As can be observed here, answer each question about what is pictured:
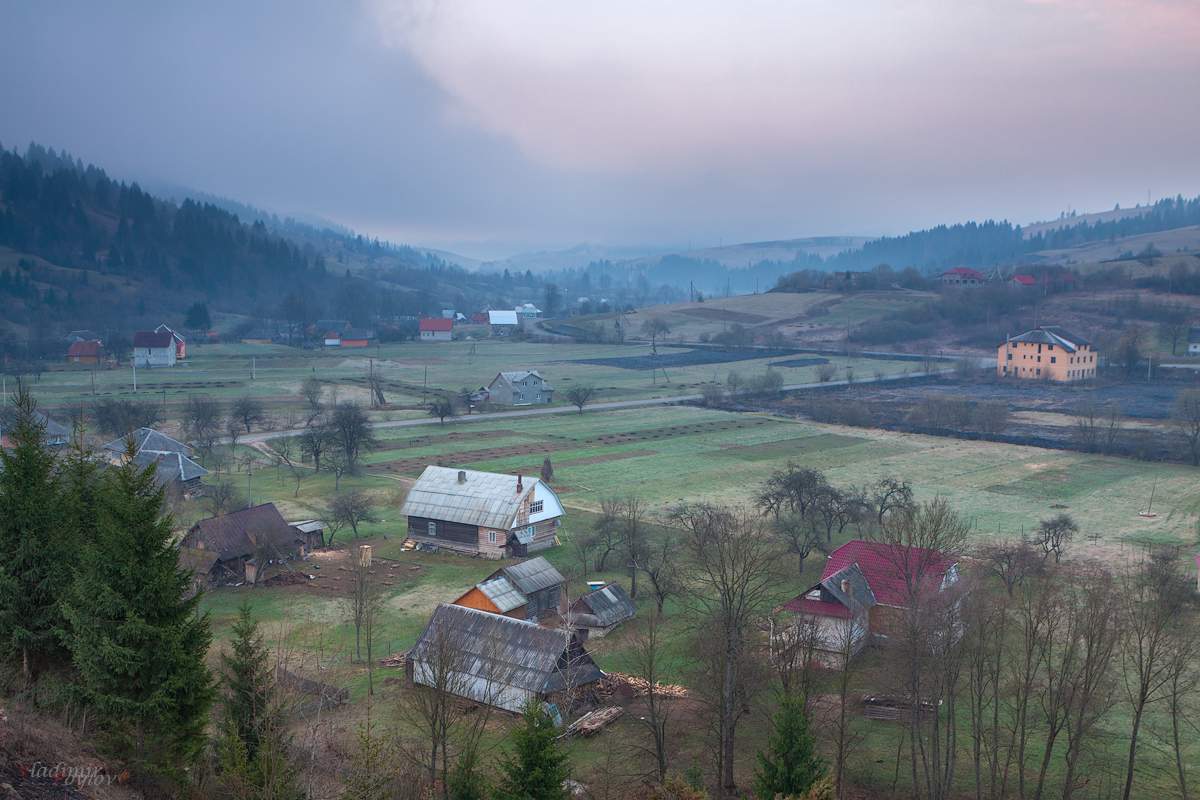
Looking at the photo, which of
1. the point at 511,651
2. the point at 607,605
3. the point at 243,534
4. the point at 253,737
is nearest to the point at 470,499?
the point at 243,534

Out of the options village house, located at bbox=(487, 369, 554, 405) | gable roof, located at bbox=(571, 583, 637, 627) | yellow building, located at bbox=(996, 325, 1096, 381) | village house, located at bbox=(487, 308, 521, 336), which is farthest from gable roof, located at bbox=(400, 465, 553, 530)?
village house, located at bbox=(487, 308, 521, 336)

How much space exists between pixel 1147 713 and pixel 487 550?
22464mm

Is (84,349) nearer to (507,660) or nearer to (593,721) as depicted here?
(507,660)

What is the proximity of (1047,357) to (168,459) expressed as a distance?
267 feet

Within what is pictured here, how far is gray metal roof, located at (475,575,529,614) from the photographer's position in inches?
1046

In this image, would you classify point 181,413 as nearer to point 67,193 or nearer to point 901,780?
point 901,780

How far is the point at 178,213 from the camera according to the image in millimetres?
194250

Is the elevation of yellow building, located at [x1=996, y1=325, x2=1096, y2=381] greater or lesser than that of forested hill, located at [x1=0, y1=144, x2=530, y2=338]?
lesser

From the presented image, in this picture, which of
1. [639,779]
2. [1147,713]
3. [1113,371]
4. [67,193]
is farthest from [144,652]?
[67,193]

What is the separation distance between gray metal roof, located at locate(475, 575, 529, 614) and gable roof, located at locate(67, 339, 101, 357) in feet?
296

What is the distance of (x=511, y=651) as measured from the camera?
22172 mm

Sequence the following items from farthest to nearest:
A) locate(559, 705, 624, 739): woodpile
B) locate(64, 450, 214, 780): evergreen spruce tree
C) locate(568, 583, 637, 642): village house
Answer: locate(568, 583, 637, 642): village house, locate(559, 705, 624, 739): woodpile, locate(64, 450, 214, 780): evergreen spruce tree

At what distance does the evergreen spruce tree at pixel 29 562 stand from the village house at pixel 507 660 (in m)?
7.91

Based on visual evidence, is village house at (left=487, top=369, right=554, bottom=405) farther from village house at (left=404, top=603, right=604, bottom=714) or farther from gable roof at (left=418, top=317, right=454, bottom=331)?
gable roof at (left=418, top=317, right=454, bottom=331)
